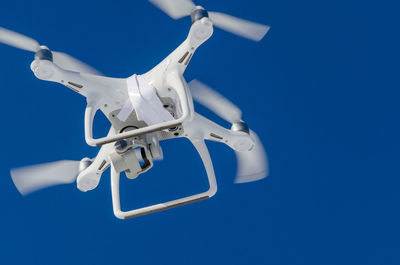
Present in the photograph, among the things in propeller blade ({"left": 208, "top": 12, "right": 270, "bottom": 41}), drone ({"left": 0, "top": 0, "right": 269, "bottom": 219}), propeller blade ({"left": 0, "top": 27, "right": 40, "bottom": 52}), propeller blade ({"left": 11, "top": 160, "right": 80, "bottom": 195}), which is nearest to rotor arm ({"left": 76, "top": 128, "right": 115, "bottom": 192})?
drone ({"left": 0, "top": 0, "right": 269, "bottom": 219})

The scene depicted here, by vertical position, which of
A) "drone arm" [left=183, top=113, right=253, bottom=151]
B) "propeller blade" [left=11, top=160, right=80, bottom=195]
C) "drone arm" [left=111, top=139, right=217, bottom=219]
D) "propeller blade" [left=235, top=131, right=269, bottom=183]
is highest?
"drone arm" [left=183, top=113, right=253, bottom=151]

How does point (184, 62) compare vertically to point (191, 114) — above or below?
above

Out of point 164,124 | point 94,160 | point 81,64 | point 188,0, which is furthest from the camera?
point 94,160

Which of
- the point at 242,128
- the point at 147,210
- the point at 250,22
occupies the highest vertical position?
the point at 250,22

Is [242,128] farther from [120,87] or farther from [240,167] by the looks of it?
[120,87]

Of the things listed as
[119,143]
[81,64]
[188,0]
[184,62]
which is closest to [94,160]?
[119,143]

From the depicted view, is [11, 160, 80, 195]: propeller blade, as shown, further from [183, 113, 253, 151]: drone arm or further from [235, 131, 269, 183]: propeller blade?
[235, 131, 269, 183]: propeller blade

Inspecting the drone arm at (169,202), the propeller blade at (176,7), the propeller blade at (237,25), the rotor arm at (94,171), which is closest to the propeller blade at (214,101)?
the drone arm at (169,202)
